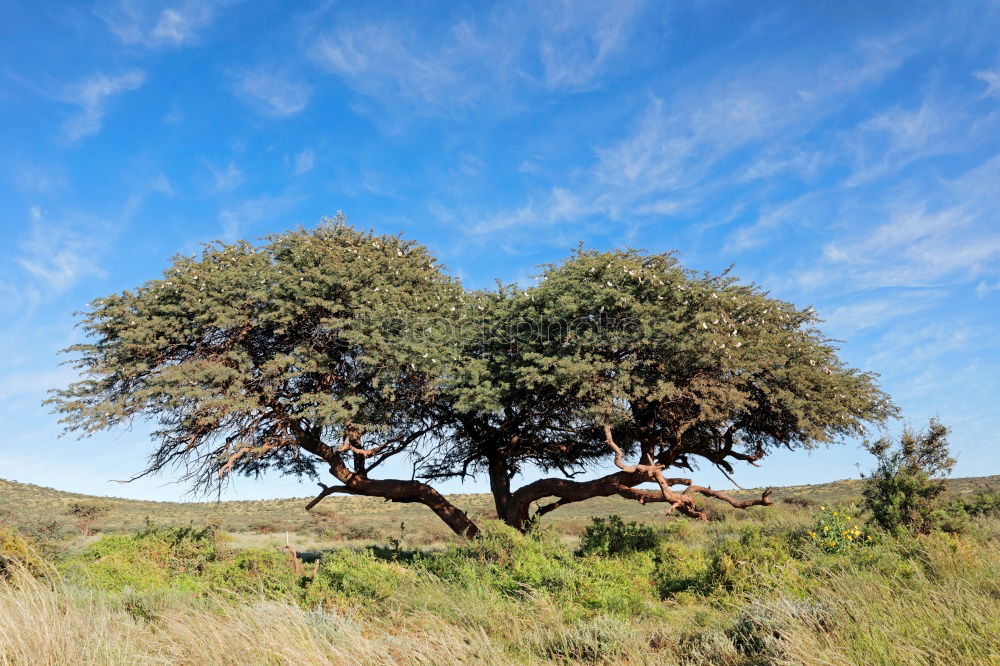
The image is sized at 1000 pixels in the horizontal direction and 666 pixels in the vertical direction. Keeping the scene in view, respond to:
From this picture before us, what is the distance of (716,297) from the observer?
1738 cm

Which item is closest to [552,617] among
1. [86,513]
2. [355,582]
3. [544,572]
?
[544,572]

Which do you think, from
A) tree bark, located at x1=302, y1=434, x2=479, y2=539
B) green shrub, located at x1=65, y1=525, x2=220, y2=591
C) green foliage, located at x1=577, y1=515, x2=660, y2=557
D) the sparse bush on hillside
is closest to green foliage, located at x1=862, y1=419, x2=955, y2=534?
green foliage, located at x1=577, y1=515, x2=660, y2=557

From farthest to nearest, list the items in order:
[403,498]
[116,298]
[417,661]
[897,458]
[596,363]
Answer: [403,498] → [116,298] → [897,458] → [596,363] → [417,661]

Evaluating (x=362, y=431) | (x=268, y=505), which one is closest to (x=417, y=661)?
(x=362, y=431)

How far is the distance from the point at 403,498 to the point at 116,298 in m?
10.8

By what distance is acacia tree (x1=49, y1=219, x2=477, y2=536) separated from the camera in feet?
59.1

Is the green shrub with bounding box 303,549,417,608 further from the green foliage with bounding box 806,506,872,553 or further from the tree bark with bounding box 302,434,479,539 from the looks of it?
the green foliage with bounding box 806,506,872,553

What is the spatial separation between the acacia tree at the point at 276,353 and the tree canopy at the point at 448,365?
7 centimetres

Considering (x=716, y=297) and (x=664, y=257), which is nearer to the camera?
(x=716, y=297)

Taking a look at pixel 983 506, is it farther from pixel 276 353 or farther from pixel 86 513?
pixel 86 513

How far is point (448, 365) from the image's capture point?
17.8m

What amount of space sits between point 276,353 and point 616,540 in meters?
11.0

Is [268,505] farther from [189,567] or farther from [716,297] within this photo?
[716,297]

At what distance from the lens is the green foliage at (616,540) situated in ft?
55.4
